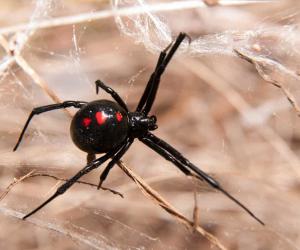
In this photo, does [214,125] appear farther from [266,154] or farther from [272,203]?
[272,203]

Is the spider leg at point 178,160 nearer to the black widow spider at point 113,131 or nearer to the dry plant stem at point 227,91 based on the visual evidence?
the black widow spider at point 113,131

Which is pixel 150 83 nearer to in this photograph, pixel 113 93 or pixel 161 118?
pixel 113 93

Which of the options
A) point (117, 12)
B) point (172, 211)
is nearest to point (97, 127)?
point (172, 211)

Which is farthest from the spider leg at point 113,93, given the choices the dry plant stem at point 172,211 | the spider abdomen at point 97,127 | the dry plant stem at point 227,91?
the dry plant stem at point 227,91

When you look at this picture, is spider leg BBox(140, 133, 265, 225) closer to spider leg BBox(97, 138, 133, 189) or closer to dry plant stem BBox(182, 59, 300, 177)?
spider leg BBox(97, 138, 133, 189)

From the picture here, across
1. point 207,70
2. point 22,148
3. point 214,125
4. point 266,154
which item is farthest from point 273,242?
point 22,148

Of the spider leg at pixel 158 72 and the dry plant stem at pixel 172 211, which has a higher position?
the spider leg at pixel 158 72

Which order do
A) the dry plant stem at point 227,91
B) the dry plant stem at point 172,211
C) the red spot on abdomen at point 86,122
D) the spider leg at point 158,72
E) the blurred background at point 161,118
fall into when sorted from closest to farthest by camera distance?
the dry plant stem at point 172,211 → the red spot on abdomen at point 86,122 → the spider leg at point 158,72 → the blurred background at point 161,118 → the dry plant stem at point 227,91
